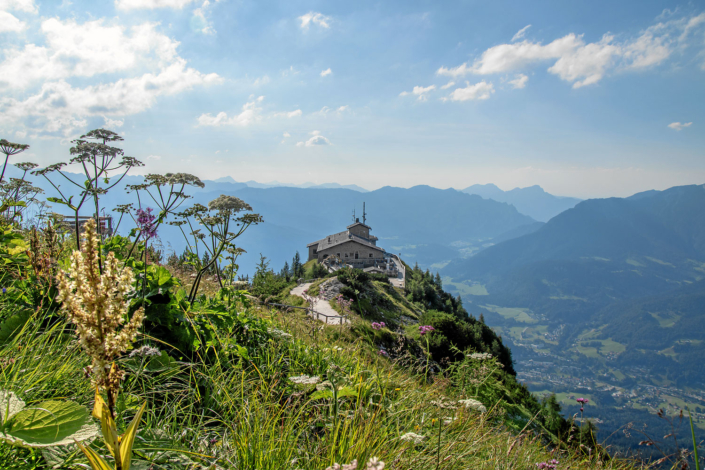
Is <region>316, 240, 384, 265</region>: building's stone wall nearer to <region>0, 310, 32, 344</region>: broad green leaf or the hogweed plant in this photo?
<region>0, 310, 32, 344</region>: broad green leaf

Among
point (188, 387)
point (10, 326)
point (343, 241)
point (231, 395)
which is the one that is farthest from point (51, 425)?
point (343, 241)

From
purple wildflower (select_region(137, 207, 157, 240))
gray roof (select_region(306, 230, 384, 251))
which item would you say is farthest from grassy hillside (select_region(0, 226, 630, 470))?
gray roof (select_region(306, 230, 384, 251))

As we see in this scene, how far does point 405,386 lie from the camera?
444 centimetres

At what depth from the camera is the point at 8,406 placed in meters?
1.83

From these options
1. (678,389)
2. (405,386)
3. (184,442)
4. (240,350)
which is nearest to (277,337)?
(240,350)

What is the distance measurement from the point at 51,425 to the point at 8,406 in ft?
0.90

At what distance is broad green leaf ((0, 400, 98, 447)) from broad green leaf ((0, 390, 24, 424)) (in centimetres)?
5

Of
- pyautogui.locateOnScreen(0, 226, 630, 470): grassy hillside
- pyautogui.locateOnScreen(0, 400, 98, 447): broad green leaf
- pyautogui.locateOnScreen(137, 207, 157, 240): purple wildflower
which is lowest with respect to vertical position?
pyautogui.locateOnScreen(0, 226, 630, 470): grassy hillside

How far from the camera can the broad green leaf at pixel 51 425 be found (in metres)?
1.75

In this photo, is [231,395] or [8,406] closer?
[8,406]

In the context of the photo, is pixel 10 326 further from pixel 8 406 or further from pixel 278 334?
pixel 278 334

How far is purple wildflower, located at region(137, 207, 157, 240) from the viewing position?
16.3ft

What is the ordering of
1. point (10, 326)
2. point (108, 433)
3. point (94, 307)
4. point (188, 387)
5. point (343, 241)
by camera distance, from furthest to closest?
1. point (343, 241)
2. point (10, 326)
3. point (188, 387)
4. point (94, 307)
5. point (108, 433)

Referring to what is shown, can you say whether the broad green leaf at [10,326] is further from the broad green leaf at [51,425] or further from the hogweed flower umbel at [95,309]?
the hogweed flower umbel at [95,309]
